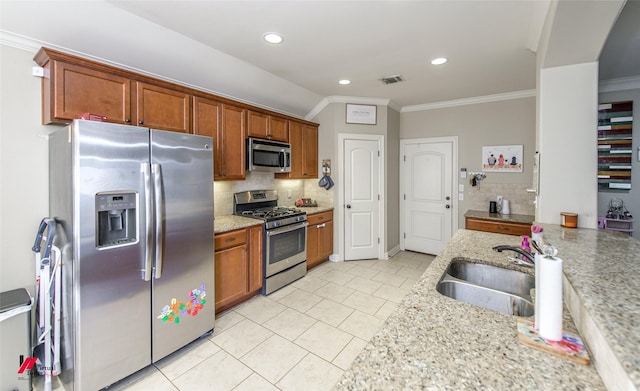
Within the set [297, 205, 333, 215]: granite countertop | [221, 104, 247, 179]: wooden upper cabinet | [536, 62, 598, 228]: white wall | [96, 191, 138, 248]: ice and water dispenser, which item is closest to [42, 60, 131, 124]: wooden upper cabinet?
[96, 191, 138, 248]: ice and water dispenser

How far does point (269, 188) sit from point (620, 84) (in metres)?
4.72

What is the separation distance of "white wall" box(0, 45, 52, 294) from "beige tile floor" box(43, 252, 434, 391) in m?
1.21

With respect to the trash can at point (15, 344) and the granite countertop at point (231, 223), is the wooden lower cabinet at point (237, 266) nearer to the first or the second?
the granite countertop at point (231, 223)

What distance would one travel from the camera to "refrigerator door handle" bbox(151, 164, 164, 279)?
6.40 ft

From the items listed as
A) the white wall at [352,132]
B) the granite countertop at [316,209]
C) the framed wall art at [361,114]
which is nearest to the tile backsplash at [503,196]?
the white wall at [352,132]

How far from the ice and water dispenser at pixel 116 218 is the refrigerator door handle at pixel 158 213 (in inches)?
4.9

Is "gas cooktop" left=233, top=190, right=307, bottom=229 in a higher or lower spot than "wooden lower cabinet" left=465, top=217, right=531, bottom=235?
higher

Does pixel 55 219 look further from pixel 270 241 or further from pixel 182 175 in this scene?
pixel 270 241

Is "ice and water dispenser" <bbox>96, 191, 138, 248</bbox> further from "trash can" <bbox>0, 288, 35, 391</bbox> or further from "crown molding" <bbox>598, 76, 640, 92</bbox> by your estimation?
"crown molding" <bbox>598, 76, 640, 92</bbox>

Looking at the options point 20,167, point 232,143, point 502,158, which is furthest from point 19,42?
point 502,158

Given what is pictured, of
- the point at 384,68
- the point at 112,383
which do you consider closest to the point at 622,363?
the point at 112,383

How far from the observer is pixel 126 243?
1849 mm

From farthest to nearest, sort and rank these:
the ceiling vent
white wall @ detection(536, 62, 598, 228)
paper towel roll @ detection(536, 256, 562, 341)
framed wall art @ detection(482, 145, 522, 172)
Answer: framed wall art @ detection(482, 145, 522, 172) < the ceiling vent < white wall @ detection(536, 62, 598, 228) < paper towel roll @ detection(536, 256, 562, 341)

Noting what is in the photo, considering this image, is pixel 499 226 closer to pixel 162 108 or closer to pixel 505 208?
pixel 505 208
